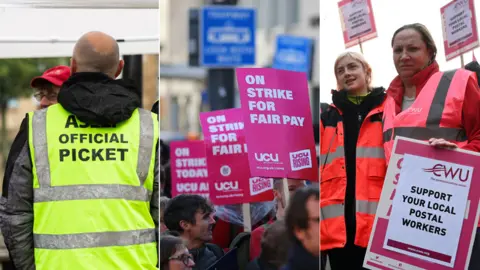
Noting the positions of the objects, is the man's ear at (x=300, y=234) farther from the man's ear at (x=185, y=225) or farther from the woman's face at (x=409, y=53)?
the woman's face at (x=409, y=53)

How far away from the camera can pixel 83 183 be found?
3996mm

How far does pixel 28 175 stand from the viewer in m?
4.00

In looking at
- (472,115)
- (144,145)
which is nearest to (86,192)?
(144,145)

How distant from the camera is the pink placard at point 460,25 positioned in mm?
3801

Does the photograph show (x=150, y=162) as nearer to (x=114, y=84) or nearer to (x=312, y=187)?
(x=114, y=84)

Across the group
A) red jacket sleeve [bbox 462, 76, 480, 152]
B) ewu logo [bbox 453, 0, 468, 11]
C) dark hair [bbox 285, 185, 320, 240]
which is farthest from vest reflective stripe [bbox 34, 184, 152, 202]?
ewu logo [bbox 453, 0, 468, 11]

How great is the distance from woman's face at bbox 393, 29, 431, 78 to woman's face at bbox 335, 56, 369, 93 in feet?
0.45

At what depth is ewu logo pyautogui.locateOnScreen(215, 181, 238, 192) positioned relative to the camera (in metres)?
4.29

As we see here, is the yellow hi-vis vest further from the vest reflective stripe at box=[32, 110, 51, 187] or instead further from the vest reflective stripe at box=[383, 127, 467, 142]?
the vest reflective stripe at box=[383, 127, 467, 142]

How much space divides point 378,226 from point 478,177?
0.41m

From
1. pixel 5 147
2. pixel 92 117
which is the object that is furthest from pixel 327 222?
pixel 5 147

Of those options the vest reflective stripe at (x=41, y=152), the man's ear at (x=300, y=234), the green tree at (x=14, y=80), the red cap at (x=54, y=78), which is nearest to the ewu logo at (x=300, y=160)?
the man's ear at (x=300, y=234)

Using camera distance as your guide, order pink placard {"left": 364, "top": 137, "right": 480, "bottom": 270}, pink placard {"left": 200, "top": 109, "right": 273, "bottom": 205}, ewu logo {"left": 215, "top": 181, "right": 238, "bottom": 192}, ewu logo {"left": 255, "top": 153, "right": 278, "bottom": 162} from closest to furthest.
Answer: pink placard {"left": 364, "top": 137, "right": 480, "bottom": 270} → ewu logo {"left": 255, "top": 153, "right": 278, "bottom": 162} → pink placard {"left": 200, "top": 109, "right": 273, "bottom": 205} → ewu logo {"left": 215, "top": 181, "right": 238, "bottom": 192}

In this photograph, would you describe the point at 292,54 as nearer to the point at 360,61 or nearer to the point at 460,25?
the point at 360,61
